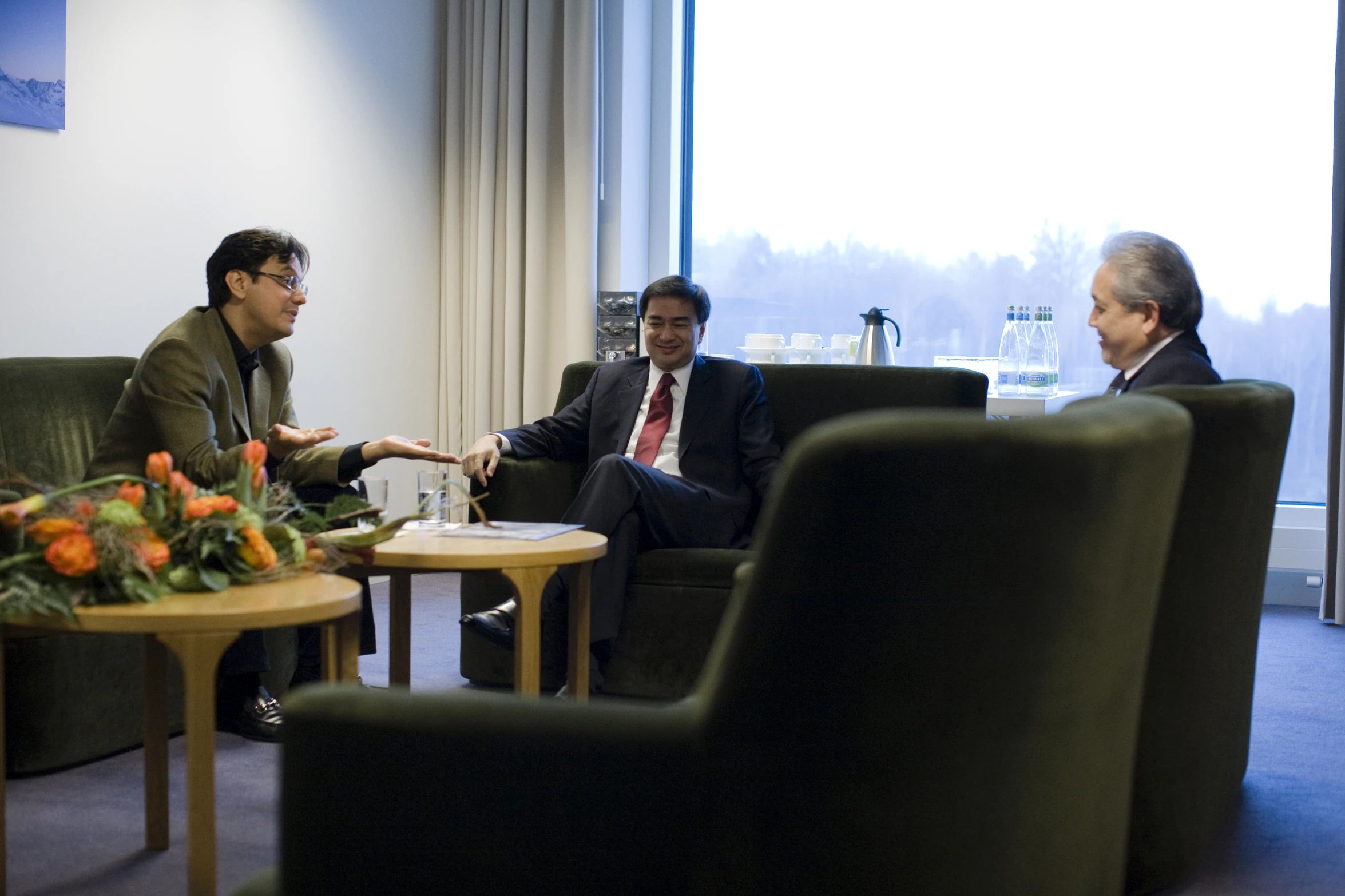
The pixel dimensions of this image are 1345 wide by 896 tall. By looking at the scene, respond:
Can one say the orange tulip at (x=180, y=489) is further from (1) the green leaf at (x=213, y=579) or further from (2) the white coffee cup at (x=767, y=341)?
(2) the white coffee cup at (x=767, y=341)

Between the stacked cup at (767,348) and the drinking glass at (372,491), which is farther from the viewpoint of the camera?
the stacked cup at (767,348)

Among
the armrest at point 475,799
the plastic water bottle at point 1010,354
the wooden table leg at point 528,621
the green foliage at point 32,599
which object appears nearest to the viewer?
the armrest at point 475,799

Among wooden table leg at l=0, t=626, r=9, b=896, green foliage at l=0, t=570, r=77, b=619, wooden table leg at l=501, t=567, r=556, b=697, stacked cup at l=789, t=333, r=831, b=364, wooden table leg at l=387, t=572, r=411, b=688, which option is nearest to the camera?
green foliage at l=0, t=570, r=77, b=619

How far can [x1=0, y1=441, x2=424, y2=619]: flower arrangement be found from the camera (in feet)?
5.49

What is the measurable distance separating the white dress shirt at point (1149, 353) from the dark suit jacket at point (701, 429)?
39.0 inches

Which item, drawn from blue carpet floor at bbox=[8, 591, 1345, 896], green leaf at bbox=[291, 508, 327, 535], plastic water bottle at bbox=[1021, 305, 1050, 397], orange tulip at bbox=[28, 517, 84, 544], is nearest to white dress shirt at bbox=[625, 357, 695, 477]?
blue carpet floor at bbox=[8, 591, 1345, 896]

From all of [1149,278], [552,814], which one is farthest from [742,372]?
[552,814]

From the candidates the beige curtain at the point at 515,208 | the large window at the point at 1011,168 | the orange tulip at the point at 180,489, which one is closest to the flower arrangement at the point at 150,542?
the orange tulip at the point at 180,489

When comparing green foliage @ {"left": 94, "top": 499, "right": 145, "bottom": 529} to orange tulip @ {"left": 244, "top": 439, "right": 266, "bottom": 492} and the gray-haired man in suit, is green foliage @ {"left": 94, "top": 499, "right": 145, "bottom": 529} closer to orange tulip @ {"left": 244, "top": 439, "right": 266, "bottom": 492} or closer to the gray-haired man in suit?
orange tulip @ {"left": 244, "top": 439, "right": 266, "bottom": 492}

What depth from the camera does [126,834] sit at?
7.37 ft

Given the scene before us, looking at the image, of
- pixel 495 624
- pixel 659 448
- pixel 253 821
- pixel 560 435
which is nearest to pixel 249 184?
pixel 560 435

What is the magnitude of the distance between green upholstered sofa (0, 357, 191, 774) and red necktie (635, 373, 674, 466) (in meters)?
1.41

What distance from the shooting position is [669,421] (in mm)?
3693

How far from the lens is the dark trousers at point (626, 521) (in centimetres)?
304
